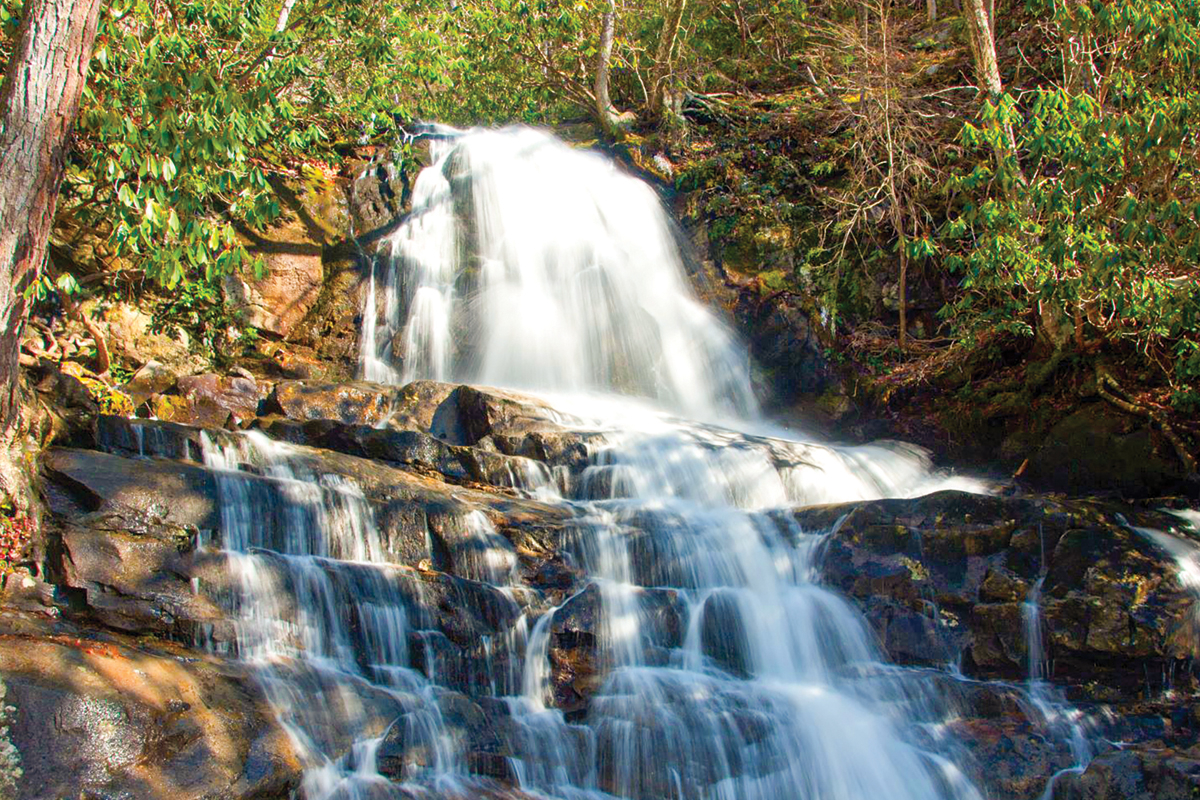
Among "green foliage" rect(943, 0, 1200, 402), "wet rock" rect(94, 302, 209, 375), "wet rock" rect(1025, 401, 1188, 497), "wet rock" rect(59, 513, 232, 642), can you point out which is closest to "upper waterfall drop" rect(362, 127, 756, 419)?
"wet rock" rect(94, 302, 209, 375)

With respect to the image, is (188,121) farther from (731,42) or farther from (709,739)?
(731,42)

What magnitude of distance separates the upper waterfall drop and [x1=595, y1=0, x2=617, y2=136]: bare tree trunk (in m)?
2.49

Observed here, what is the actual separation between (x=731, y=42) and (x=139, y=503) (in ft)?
57.6

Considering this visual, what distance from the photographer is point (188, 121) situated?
6547mm

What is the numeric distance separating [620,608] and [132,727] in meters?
3.34

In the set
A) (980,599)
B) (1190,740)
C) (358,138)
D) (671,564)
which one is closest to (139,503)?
(671,564)

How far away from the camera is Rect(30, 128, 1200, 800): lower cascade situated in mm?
5215

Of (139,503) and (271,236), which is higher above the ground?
(271,236)

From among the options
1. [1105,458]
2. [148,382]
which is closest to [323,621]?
[148,382]

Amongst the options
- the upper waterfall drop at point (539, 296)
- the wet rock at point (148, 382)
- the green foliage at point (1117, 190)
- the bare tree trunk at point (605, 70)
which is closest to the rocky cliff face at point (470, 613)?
the wet rock at point (148, 382)

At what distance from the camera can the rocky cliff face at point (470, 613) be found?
4.20 m

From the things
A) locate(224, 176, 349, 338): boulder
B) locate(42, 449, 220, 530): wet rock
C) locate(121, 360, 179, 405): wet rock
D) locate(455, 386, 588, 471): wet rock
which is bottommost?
locate(42, 449, 220, 530): wet rock

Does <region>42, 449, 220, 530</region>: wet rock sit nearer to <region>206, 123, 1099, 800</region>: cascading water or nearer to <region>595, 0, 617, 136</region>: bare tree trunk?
<region>206, 123, 1099, 800</region>: cascading water

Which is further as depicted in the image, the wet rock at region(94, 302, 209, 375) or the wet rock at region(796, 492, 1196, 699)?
the wet rock at region(94, 302, 209, 375)
